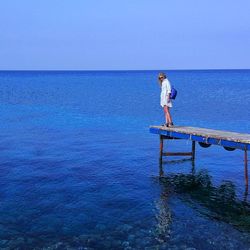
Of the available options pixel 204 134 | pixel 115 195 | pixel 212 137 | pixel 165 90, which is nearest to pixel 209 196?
pixel 212 137

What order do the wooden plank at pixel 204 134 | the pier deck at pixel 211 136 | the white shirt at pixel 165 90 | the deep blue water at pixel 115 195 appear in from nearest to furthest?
the deep blue water at pixel 115 195
the pier deck at pixel 211 136
the wooden plank at pixel 204 134
the white shirt at pixel 165 90

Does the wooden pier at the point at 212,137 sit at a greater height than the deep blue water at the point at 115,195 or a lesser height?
greater

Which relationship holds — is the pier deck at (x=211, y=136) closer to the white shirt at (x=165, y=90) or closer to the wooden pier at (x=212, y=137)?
the wooden pier at (x=212, y=137)

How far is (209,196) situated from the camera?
17.8 metres

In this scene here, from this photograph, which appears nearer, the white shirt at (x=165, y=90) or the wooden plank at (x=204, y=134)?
the wooden plank at (x=204, y=134)

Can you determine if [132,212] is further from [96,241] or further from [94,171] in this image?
[94,171]

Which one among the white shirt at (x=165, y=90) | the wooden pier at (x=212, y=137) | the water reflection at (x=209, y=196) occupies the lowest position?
the water reflection at (x=209, y=196)

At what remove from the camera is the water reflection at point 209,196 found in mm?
15391

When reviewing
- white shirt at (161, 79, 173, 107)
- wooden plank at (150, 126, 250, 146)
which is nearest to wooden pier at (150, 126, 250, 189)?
wooden plank at (150, 126, 250, 146)

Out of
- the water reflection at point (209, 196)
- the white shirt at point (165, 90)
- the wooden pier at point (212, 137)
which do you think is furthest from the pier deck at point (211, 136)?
the water reflection at point (209, 196)

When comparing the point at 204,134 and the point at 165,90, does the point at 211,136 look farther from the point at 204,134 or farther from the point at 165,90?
the point at 165,90

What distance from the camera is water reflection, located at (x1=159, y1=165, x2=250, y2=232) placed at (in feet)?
50.5

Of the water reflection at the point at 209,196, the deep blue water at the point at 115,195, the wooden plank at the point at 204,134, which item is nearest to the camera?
the deep blue water at the point at 115,195

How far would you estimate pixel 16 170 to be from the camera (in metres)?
21.1
